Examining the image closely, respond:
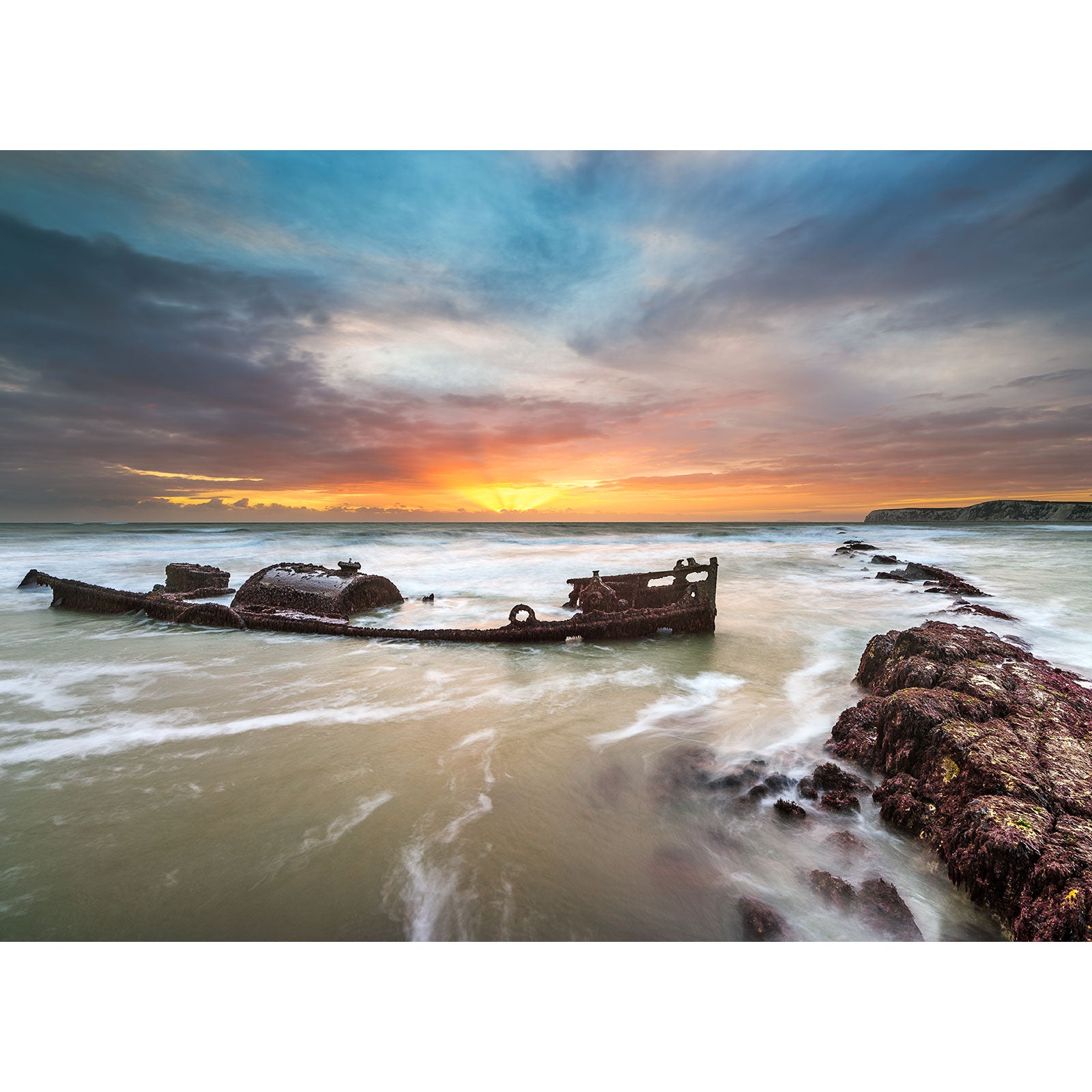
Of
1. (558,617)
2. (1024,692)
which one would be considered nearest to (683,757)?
(1024,692)

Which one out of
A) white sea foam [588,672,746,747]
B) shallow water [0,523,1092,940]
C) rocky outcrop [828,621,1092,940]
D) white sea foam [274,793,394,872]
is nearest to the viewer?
rocky outcrop [828,621,1092,940]

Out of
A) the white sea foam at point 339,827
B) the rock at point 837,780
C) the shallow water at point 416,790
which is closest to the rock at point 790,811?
the shallow water at point 416,790

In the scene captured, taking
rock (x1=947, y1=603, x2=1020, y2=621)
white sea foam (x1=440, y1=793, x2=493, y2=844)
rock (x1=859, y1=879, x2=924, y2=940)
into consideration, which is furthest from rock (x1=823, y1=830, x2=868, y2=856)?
rock (x1=947, y1=603, x2=1020, y2=621)

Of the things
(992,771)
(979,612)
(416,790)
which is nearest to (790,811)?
(992,771)

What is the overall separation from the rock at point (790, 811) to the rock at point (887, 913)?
0.78 m

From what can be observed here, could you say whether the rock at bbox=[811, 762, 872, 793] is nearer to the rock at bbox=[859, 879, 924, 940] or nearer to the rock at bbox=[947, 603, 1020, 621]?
the rock at bbox=[859, 879, 924, 940]

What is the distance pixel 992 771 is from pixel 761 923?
205 cm

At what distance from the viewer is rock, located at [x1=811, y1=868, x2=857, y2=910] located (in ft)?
10.0

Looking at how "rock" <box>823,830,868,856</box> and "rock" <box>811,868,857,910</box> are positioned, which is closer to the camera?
"rock" <box>811,868,857,910</box>

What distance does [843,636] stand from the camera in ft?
34.2

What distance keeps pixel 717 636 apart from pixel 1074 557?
30101mm

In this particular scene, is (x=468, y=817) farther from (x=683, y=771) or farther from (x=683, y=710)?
(x=683, y=710)

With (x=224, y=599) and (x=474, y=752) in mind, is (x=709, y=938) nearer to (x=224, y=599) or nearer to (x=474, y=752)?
(x=474, y=752)

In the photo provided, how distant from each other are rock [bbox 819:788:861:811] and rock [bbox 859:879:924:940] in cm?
87
